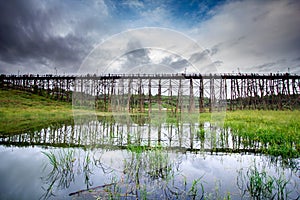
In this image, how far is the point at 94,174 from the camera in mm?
3826

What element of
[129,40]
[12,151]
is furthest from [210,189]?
[129,40]

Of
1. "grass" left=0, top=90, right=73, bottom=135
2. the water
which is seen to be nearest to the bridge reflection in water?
the water

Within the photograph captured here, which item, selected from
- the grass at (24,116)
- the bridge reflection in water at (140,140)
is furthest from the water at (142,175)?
the grass at (24,116)

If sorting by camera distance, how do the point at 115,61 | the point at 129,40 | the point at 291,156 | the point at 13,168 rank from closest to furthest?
the point at 13,168
the point at 291,156
the point at 129,40
the point at 115,61

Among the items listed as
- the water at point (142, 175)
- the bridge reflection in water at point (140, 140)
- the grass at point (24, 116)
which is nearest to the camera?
the water at point (142, 175)

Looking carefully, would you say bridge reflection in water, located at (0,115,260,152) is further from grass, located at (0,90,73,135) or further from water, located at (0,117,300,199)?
grass, located at (0,90,73,135)

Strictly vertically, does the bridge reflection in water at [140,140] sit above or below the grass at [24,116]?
below

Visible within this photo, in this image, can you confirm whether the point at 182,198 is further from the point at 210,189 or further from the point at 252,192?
the point at 252,192

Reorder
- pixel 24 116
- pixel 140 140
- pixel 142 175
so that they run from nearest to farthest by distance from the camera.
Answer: pixel 142 175, pixel 140 140, pixel 24 116

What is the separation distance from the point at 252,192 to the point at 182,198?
1.20 metres

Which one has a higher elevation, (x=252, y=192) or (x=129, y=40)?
(x=129, y=40)

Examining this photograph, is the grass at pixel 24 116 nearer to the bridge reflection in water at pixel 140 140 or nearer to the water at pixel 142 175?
the bridge reflection in water at pixel 140 140

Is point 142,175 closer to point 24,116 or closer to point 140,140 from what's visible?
point 140,140

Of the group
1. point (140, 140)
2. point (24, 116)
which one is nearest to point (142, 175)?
point (140, 140)
